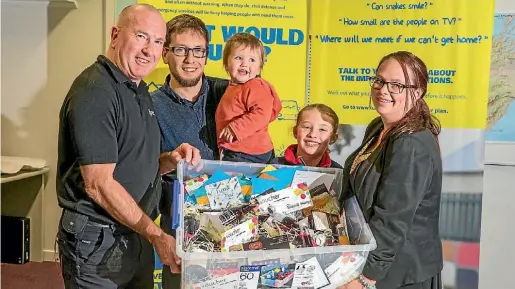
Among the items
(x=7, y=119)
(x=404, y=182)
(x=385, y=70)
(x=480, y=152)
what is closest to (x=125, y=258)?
(x=404, y=182)

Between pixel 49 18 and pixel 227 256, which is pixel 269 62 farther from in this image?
pixel 49 18

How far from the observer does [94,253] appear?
1.66m

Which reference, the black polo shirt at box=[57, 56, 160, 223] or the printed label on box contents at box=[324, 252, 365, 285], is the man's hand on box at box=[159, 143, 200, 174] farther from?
the printed label on box contents at box=[324, 252, 365, 285]

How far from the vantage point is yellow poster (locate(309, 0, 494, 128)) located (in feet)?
7.79

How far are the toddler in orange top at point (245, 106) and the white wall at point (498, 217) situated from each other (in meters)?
1.26

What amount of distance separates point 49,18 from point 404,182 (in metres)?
Answer: 2.50

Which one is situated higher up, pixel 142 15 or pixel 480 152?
pixel 142 15

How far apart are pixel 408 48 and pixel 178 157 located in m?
1.21

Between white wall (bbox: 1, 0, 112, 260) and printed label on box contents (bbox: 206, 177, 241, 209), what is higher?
white wall (bbox: 1, 0, 112, 260)

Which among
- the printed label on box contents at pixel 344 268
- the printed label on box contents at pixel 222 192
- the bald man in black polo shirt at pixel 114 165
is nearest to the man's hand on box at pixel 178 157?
the bald man in black polo shirt at pixel 114 165

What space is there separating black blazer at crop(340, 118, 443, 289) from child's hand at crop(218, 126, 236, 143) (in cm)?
51

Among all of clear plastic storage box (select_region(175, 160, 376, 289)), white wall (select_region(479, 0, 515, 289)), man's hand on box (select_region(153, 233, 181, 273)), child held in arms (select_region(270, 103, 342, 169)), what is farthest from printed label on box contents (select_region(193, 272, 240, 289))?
white wall (select_region(479, 0, 515, 289))

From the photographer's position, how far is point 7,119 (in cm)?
336

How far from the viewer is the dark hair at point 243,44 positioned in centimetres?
223
